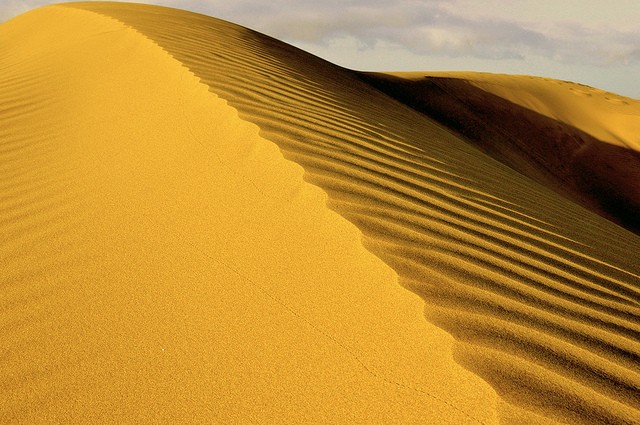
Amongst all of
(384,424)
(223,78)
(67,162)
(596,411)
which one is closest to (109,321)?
(384,424)

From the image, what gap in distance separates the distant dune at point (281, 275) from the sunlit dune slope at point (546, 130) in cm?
748

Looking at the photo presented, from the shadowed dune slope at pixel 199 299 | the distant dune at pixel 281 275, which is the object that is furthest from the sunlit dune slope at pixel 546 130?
the shadowed dune slope at pixel 199 299

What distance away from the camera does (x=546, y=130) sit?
575 inches

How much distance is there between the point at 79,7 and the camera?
34.1 feet

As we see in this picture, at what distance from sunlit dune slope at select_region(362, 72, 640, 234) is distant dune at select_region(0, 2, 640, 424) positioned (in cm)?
748

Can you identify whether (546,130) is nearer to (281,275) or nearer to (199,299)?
(281,275)

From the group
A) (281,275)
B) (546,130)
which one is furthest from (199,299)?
(546,130)

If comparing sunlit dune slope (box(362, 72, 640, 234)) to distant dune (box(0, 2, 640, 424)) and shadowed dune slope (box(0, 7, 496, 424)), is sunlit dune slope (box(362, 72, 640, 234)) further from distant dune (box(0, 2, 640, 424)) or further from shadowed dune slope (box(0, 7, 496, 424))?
shadowed dune slope (box(0, 7, 496, 424))

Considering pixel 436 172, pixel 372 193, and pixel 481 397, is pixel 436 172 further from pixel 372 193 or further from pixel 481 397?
pixel 481 397

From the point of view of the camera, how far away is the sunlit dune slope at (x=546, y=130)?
11.9 m

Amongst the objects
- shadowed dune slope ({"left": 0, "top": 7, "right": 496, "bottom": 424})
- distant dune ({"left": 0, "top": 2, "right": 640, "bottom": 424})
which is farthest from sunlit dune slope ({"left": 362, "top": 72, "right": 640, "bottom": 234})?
shadowed dune slope ({"left": 0, "top": 7, "right": 496, "bottom": 424})

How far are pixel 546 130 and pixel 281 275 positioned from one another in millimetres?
13782

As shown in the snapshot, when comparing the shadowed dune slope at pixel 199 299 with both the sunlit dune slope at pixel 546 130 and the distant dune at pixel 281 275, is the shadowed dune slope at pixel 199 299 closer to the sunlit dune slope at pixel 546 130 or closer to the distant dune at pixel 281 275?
the distant dune at pixel 281 275

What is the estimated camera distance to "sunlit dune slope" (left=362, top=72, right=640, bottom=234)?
11.9m
